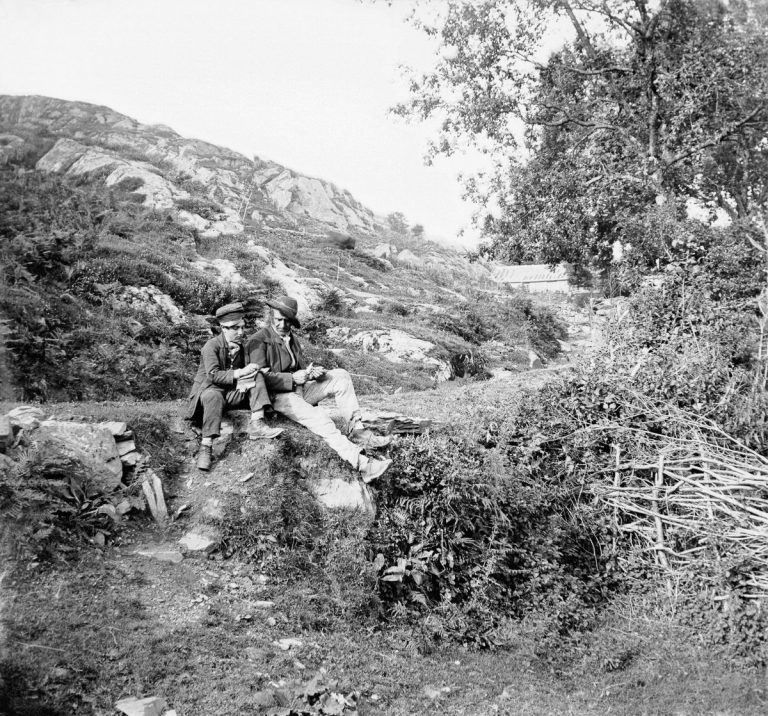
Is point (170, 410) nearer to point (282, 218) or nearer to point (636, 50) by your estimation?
point (636, 50)

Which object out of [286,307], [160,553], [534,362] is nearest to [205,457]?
[160,553]

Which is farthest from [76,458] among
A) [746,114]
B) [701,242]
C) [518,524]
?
[746,114]

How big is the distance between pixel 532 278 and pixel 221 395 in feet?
197

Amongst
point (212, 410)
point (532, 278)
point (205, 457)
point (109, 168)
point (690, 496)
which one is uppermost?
point (109, 168)

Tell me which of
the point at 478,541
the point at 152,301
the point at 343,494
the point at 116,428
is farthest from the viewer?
the point at 152,301

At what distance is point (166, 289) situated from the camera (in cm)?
1583

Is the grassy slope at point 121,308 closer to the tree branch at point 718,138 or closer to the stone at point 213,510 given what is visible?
the stone at point 213,510

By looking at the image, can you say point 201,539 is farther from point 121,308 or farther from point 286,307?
point 121,308

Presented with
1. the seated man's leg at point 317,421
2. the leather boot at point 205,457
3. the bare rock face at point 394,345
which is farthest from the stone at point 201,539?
the bare rock face at point 394,345

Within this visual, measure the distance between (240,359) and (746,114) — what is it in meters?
16.1

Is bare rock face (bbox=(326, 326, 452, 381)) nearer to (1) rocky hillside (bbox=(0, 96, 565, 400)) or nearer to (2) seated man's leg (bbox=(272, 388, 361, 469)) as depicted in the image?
(1) rocky hillside (bbox=(0, 96, 565, 400))

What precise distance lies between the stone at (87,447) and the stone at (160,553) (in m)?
0.84

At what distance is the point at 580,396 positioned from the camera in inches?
389

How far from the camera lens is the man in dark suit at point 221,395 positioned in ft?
23.1
